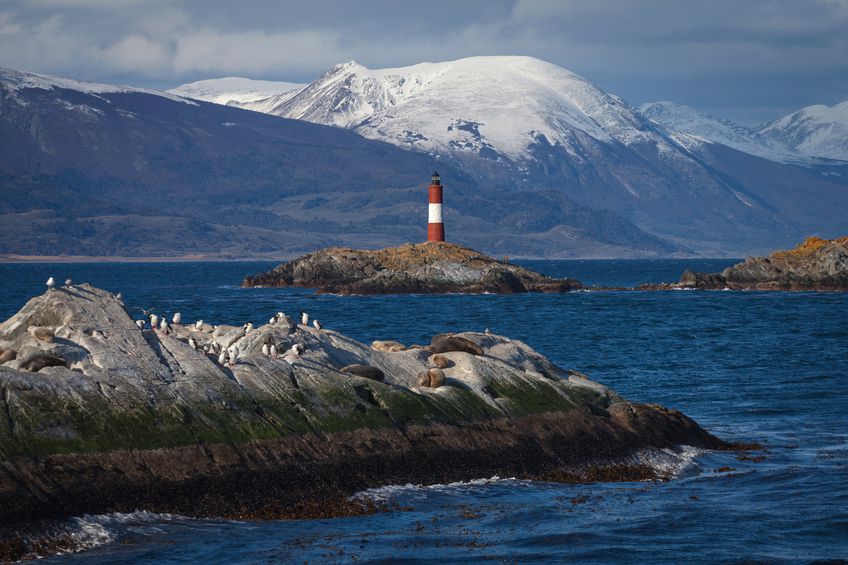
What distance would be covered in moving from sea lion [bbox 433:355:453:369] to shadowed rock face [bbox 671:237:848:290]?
330 ft

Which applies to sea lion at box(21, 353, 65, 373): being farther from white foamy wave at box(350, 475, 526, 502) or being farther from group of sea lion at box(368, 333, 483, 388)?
group of sea lion at box(368, 333, 483, 388)

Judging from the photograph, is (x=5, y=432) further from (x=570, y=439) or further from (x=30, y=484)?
(x=570, y=439)

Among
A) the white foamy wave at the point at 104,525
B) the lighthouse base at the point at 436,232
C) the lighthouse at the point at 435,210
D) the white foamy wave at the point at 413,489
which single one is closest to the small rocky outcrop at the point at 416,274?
the lighthouse base at the point at 436,232

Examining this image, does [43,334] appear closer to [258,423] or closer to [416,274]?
[258,423]

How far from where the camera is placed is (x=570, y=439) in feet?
99.8

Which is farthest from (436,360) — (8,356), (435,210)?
(435,210)

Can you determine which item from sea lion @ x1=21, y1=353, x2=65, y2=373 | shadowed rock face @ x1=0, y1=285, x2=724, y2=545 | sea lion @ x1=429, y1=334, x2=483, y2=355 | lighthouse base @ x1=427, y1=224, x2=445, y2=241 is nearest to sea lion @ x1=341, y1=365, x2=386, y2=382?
shadowed rock face @ x1=0, y1=285, x2=724, y2=545

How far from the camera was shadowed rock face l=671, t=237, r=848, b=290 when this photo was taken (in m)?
127

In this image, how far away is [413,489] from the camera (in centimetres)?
2700

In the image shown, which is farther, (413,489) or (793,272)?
(793,272)

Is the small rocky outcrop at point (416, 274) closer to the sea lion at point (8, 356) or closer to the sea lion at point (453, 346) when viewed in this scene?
the sea lion at point (453, 346)

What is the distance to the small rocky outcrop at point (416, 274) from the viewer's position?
125375 millimetres

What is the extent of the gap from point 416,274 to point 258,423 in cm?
10131

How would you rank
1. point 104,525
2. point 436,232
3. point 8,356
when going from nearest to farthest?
point 104,525 → point 8,356 → point 436,232
